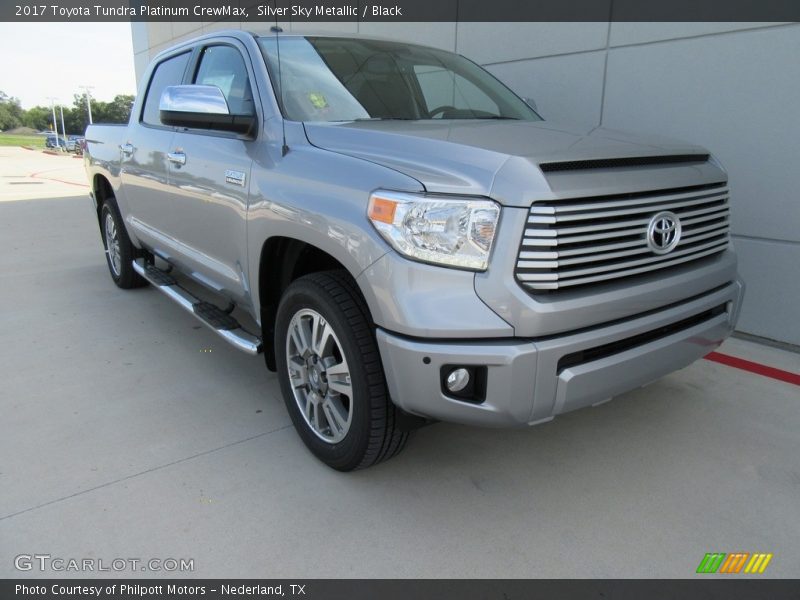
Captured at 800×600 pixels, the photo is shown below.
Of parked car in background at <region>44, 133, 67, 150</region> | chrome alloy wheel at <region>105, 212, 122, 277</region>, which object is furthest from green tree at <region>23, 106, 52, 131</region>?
chrome alloy wheel at <region>105, 212, 122, 277</region>

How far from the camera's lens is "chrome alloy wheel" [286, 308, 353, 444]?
7.97 ft

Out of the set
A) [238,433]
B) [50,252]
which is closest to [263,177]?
[238,433]

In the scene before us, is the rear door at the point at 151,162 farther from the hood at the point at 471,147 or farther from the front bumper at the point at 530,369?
the front bumper at the point at 530,369

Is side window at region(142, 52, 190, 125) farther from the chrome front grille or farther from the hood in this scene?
the chrome front grille

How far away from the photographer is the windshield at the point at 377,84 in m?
2.86

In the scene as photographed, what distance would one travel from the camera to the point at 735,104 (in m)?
4.09

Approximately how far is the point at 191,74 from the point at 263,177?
1583 mm

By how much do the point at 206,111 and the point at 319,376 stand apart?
1356 millimetres

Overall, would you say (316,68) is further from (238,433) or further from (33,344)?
(33,344)

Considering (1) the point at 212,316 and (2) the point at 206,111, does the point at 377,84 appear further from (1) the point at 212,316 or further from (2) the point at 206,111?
(1) the point at 212,316

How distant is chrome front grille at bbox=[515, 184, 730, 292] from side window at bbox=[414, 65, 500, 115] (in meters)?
1.34

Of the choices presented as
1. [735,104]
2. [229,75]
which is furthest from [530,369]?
[735,104]
